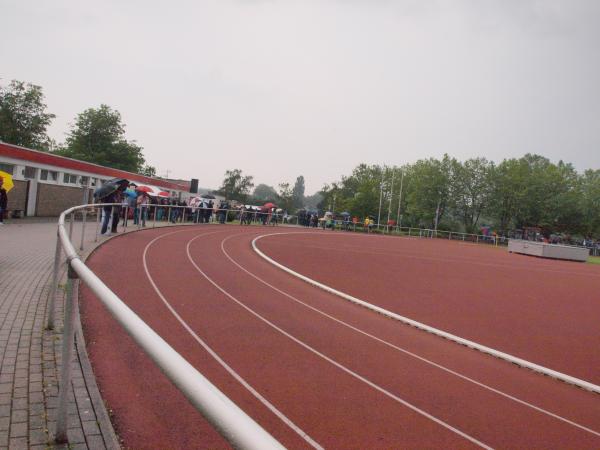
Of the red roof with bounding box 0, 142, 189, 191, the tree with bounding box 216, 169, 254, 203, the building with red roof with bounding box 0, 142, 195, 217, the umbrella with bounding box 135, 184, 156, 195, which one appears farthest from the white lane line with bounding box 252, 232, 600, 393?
the tree with bounding box 216, 169, 254, 203

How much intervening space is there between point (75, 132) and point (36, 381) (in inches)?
2718

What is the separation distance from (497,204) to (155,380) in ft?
232

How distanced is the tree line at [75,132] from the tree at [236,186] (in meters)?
52.7

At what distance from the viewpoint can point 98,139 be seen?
214 feet

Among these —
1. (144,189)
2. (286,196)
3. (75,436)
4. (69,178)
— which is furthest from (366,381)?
(286,196)

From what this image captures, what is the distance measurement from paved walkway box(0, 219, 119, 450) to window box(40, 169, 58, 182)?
19.9 meters

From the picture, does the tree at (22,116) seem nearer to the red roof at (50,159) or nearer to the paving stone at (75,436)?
the red roof at (50,159)

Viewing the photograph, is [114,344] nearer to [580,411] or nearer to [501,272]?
[580,411]

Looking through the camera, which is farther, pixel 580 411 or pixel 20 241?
pixel 20 241

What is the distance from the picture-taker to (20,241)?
13.1m

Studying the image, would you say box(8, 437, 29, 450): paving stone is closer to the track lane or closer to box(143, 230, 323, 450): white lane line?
box(143, 230, 323, 450): white lane line

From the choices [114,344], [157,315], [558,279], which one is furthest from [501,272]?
[114,344]

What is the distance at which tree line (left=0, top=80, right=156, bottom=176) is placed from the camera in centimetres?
5447

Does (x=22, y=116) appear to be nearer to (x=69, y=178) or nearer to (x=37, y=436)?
(x=69, y=178)
